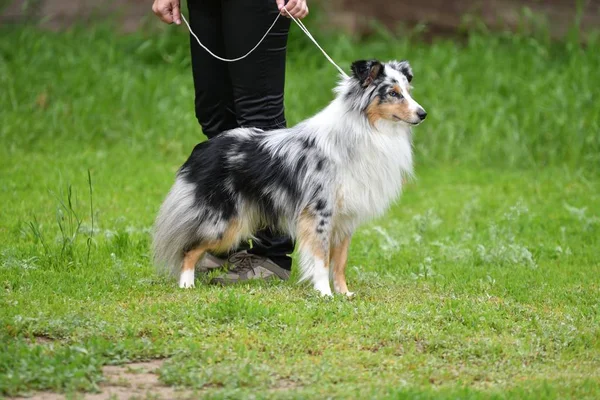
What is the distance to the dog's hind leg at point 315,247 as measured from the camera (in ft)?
18.0

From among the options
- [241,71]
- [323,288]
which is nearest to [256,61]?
[241,71]

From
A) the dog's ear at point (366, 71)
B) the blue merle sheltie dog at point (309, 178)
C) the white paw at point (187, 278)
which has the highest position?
the dog's ear at point (366, 71)

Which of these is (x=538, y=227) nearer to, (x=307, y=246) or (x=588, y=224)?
(x=588, y=224)

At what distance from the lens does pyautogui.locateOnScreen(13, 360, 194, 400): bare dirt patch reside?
13.0 ft

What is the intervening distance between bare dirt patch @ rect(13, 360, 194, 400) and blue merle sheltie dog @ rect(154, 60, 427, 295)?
1.34 metres

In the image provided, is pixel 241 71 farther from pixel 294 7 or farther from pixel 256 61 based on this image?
pixel 294 7

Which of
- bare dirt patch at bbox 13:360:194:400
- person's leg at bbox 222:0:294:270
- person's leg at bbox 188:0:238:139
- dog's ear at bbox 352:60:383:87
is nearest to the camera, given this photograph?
bare dirt patch at bbox 13:360:194:400

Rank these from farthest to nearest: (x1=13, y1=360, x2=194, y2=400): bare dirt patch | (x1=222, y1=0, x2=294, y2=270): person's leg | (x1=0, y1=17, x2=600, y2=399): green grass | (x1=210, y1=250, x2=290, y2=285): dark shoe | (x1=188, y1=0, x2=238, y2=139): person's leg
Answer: (x1=210, y1=250, x2=290, y2=285): dark shoe
(x1=188, y1=0, x2=238, y2=139): person's leg
(x1=222, y1=0, x2=294, y2=270): person's leg
(x1=0, y1=17, x2=600, y2=399): green grass
(x1=13, y1=360, x2=194, y2=400): bare dirt patch

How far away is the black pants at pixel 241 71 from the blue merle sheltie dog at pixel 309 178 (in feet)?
0.71

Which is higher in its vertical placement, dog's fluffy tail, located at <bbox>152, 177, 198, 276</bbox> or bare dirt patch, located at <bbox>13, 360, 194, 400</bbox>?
dog's fluffy tail, located at <bbox>152, 177, 198, 276</bbox>

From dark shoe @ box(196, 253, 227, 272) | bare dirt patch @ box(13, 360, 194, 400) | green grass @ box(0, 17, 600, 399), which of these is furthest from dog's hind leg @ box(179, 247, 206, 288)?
bare dirt patch @ box(13, 360, 194, 400)

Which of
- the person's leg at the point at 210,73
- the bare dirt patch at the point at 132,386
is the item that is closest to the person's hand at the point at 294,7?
the person's leg at the point at 210,73

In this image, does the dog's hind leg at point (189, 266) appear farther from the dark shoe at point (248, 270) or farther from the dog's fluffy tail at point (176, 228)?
the dark shoe at point (248, 270)

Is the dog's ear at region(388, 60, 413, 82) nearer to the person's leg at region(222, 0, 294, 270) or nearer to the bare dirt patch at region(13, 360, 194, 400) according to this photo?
the person's leg at region(222, 0, 294, 270)
